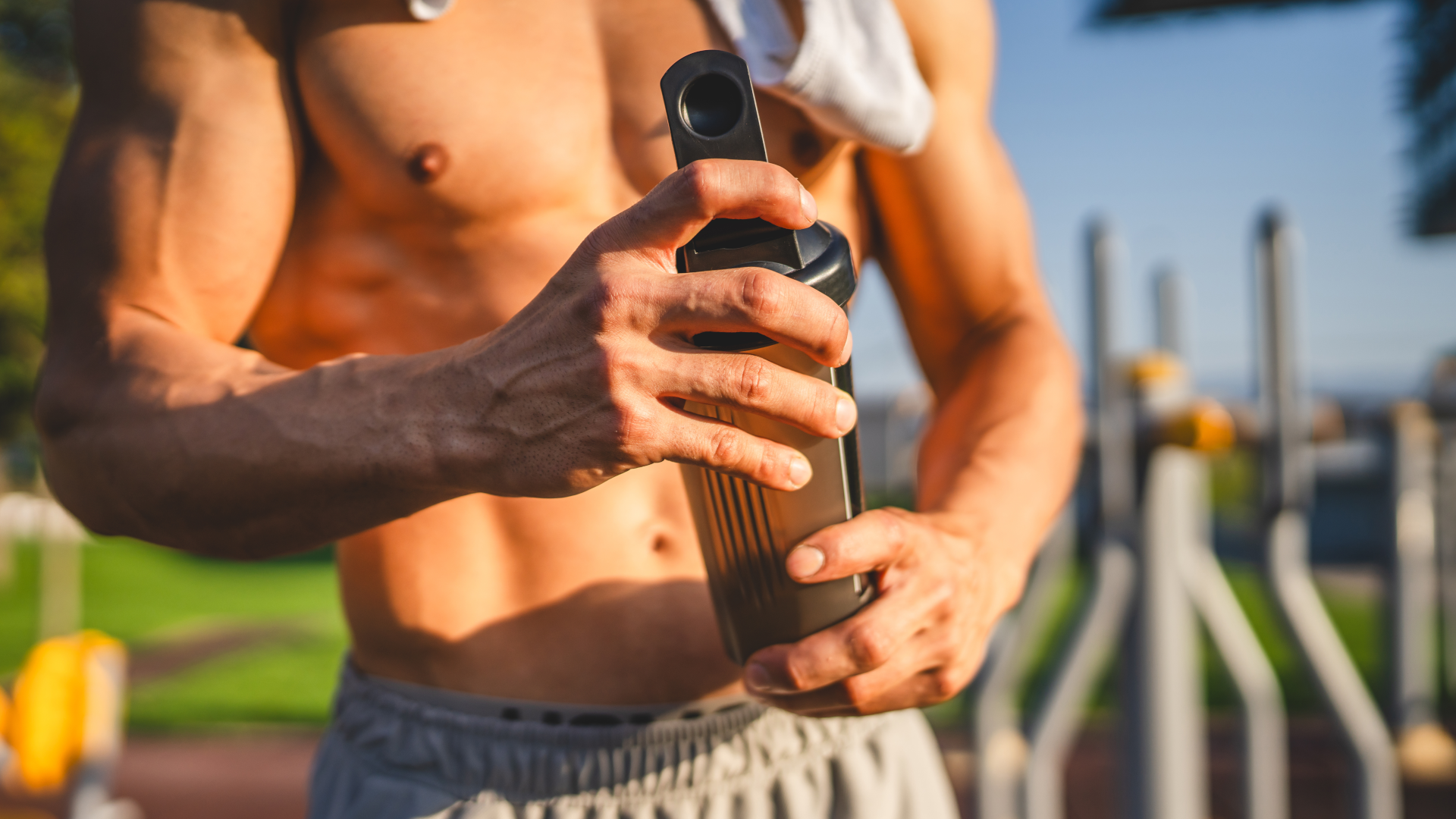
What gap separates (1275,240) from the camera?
2256 millimetres

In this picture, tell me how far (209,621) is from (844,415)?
344 inches

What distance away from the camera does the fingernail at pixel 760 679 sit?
0.73 metres

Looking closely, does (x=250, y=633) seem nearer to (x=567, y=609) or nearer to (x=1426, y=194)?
(x=567, y=609)

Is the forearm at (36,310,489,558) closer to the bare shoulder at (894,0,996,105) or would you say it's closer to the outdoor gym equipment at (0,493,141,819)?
the bare shoulder at (894,0,996,105)

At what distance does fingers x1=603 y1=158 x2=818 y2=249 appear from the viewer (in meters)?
0.54

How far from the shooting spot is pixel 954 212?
3.81ft

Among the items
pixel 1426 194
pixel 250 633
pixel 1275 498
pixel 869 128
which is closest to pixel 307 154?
pixel 869 128

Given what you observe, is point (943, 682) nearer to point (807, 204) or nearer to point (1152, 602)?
point (807, 204)

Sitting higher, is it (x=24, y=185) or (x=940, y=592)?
(x=24, y=185)

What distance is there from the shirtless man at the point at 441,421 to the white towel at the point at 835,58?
0.11 ft

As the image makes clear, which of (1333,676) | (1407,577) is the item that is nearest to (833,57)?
(1333,676)

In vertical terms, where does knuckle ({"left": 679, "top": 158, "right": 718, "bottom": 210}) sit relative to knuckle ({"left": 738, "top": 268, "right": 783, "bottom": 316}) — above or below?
above

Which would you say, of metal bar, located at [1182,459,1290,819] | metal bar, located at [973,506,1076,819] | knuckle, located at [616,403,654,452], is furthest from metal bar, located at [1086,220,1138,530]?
knuckle, located at [616,403,654,452]

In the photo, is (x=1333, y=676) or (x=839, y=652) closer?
(x=839, y=652)
